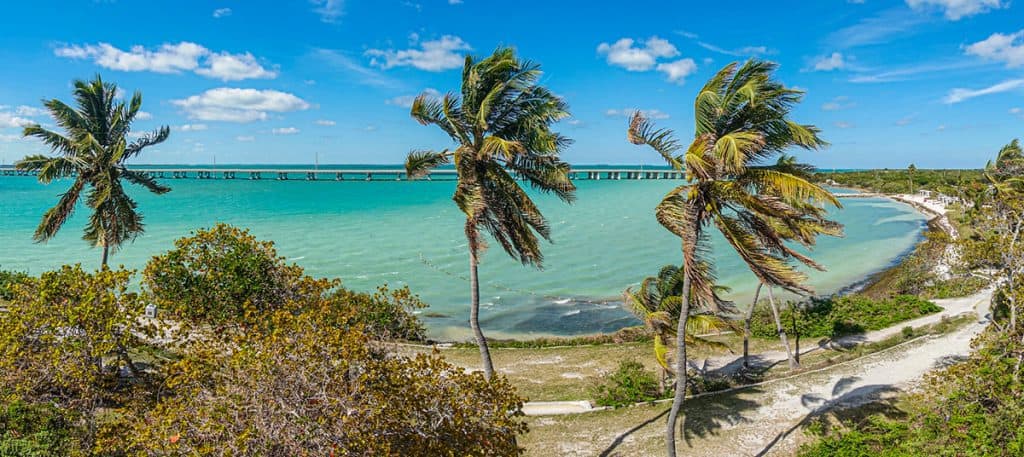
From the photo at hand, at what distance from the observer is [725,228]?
8.52m

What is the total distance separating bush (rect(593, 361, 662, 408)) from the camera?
15602mm

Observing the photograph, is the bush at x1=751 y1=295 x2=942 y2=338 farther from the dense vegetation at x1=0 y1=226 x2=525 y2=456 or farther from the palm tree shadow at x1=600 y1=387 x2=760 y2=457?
the dense vegetation at x1=0 y1=226 x2=525 y2=456

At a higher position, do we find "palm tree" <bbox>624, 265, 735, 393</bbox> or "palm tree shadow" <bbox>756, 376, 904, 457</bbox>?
"palm tree" <bbox>624, 265, 735, 393</bbox>

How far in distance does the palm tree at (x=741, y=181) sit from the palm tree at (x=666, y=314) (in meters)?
4.74

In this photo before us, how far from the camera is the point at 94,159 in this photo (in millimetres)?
15109

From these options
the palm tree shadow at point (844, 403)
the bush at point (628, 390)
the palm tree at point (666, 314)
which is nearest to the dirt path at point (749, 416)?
the palm tree shadow at point (844, 403)

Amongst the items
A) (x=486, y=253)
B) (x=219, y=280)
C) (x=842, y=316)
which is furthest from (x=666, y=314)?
(x=486, y=253)

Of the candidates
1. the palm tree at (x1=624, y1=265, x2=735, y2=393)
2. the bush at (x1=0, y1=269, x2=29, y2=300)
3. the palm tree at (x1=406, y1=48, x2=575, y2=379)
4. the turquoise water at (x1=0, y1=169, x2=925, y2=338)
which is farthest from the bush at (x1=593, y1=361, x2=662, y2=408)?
the bush at (x1=0, y1=269, x2=29, y2=300)

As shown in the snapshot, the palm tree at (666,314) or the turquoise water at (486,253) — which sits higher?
the palm tree at (666,314)

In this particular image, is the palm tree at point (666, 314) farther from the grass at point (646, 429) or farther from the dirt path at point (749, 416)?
the dirt path at point (749, 416)

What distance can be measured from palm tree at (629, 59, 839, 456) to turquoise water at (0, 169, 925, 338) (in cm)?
1881

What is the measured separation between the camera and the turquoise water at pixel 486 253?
31484 millimetres

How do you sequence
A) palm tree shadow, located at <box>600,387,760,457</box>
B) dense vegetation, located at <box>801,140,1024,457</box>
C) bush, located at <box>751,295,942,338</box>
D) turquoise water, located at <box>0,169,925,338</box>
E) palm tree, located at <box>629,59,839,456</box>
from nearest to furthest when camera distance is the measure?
palm tree, located at <box>629,59,839,456</box>
dense vegetation, located at <box>801,140,1024,457</box>
palm tree shadow, located at <box>600,387,760,457</box>
bush, located at <box>751,295,942,338</box>
turquoise water, located at <box>0,169,925,338</box>

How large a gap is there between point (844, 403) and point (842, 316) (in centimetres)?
1005
